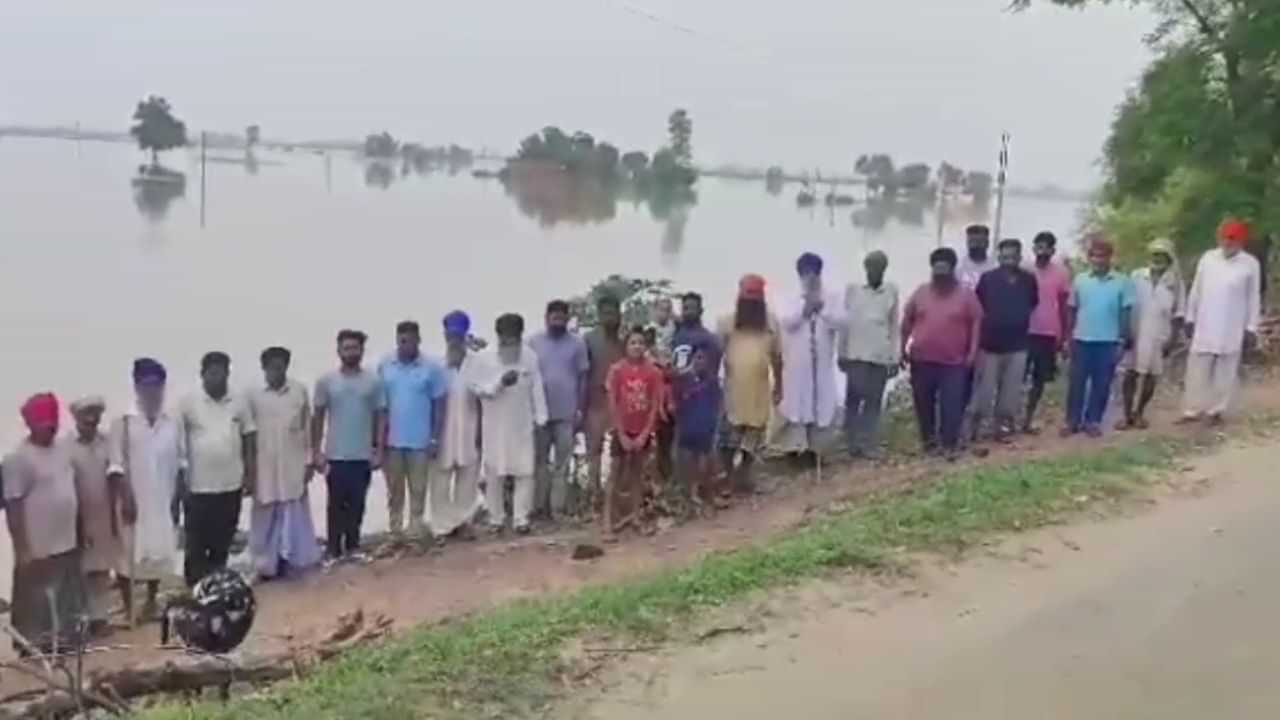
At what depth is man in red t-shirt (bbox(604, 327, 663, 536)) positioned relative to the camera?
916 centimetres

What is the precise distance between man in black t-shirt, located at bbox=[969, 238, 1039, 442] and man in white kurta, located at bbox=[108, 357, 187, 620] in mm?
5052

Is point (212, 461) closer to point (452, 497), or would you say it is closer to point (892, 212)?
point (452, 497)

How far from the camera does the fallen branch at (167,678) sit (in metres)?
6.15

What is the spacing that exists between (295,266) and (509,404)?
2972 cm

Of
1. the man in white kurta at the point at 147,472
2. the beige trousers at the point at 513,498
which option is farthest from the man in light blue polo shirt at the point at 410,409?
the man in white kurta at the point at 147,472

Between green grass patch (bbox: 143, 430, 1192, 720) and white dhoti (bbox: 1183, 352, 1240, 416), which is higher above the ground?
white dhoti (bbox: 1183, 352, 1240, 416)

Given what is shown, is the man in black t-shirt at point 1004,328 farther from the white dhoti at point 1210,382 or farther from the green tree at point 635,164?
the green tree at point 635,164

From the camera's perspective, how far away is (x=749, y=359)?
1002 centimetres

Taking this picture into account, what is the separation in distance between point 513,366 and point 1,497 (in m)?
2.99

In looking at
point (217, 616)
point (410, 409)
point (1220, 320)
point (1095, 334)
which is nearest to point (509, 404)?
point (410, 409)

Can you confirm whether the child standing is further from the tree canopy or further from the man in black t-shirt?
the tree canopy

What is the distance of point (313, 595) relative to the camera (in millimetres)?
9016

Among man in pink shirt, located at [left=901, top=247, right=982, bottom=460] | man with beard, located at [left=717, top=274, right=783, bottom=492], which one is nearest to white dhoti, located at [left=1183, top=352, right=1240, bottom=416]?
man in pink shirt, located at [left=901, top=247, right=982, bottom=460]

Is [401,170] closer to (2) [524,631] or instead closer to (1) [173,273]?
(1) [173,273]
